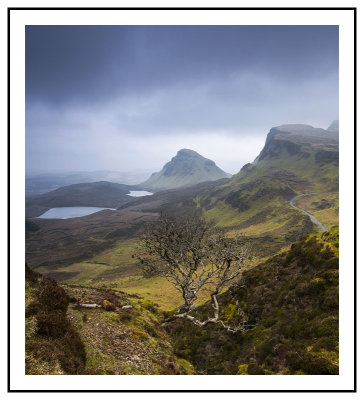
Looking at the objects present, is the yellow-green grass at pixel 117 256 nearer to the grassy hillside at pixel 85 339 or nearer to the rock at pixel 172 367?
the grassy hillside at pixel 85 339

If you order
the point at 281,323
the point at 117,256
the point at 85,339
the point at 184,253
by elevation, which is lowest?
the point at 117,256

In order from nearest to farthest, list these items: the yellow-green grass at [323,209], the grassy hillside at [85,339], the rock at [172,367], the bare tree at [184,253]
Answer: the grassy hillside at [85,339]
the rock at [172,367]
the bare tree at [184,253]
the yellow-green grass at [323,209]

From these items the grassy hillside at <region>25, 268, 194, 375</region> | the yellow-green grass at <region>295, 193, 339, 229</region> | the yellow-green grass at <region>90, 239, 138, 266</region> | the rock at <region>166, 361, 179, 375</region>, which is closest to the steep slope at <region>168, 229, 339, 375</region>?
the grassy hillside at <region>25, 268, 194, 375</region>

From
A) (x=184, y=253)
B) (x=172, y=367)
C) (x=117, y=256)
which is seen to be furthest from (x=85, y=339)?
(x=117, y=256)

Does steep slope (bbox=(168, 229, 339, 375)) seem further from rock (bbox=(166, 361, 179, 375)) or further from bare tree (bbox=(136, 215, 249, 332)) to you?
rock (bbox=(166, 361, 179, 375))

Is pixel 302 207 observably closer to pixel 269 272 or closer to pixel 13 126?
pixel 269 272

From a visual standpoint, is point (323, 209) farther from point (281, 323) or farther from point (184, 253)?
point (281, 323)

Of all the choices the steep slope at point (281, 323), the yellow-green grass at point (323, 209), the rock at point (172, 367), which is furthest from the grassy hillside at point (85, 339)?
the yellow-green grass at point (323, 209)

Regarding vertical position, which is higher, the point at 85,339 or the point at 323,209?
the point at 85,339
